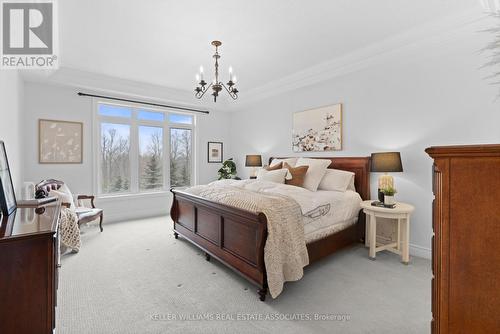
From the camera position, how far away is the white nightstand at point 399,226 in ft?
9.07

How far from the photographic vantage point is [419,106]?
3.03m

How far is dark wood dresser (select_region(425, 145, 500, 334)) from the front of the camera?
2.92 ft

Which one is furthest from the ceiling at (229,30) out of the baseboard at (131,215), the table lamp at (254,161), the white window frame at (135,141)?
the baseboard at (131,215)

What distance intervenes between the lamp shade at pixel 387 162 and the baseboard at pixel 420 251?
1.09 metres

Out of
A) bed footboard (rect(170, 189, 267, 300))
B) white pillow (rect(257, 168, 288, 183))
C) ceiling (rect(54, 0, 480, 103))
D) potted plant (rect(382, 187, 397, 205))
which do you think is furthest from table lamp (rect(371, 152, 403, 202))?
bed footboard (rect(170, 189, 267, 300))

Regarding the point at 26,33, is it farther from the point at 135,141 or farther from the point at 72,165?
the point at 135,141

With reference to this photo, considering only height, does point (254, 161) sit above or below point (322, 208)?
above

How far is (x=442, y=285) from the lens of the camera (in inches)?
39.2

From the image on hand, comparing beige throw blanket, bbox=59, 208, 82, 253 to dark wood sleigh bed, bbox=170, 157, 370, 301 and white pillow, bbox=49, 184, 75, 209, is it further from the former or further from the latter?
dark wood sleigh bed, bbox=170, 157, 370, 301

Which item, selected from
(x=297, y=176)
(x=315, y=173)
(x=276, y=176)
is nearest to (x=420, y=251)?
(x=315, y=173)

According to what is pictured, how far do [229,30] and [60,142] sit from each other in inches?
144

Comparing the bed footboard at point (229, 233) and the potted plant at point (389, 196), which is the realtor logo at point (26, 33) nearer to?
the bed footboard at point (229, 233)

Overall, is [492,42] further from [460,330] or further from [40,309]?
[40,309]

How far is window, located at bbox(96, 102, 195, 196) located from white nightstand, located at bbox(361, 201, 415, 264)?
4.23 m
